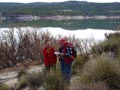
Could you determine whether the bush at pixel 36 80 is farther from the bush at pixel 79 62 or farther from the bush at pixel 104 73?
the bush at pixel 104 73

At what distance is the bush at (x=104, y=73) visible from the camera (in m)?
10.8

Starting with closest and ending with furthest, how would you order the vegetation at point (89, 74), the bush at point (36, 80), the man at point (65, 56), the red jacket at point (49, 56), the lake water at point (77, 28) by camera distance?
the vegetation at point (89, 74)
the man at point (65, 56)
the red jacket at point (49, 56)
the bush at point (36, 80)
the lake water at point (77, 28)

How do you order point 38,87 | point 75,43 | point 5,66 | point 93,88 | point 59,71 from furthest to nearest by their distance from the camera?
point 5,66
point 75,43
point 38,87
point 59,71
point 93,88

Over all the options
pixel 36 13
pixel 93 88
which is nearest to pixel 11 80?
pixel 93 88

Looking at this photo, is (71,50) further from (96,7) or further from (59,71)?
(96,7)

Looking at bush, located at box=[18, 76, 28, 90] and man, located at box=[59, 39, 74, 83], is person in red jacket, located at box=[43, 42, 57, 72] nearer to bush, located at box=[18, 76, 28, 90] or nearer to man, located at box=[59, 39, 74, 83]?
man, located at box=[59, 39, 74, 83]

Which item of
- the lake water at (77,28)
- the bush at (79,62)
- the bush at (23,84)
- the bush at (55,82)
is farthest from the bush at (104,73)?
Result: the lake water at (77,28)

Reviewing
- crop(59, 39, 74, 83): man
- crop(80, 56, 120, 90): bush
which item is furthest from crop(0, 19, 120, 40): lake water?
crop(80, 56, 120, 90): bush

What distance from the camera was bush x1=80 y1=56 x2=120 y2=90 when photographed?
35.5ft

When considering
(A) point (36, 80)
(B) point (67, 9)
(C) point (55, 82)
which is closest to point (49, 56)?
(A) point (36, 80)

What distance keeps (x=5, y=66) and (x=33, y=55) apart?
192cm

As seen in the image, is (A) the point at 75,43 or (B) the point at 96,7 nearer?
(A) the point at 75,43

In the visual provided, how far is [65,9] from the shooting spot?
13262cm

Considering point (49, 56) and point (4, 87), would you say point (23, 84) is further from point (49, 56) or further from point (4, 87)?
point (49, 56)
